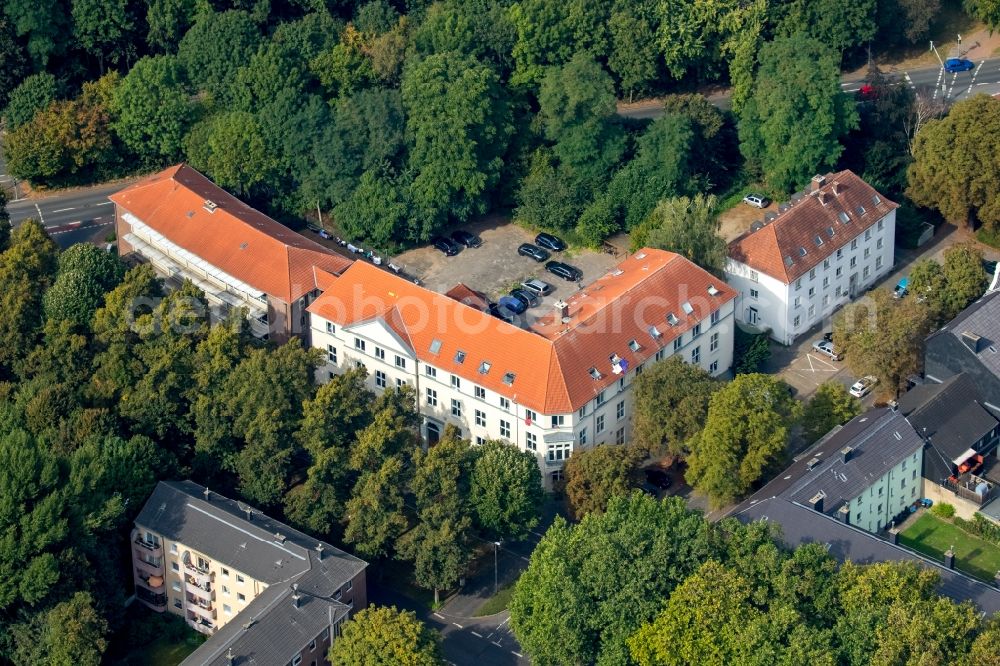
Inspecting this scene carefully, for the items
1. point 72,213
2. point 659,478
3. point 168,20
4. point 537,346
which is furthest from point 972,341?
point 168,20

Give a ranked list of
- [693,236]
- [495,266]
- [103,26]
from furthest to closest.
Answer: [103,26], [495,266], [693,236]

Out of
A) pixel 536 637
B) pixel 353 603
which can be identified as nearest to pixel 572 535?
pixel 536 637

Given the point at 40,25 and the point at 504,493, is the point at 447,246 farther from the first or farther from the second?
the point at 40,25

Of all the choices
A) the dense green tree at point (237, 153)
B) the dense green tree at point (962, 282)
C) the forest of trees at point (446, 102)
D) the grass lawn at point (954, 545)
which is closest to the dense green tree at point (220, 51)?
the forest of trees at point (446, 102)

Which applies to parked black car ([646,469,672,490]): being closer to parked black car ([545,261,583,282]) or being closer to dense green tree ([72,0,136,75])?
parked black car ([545,261,583,282])

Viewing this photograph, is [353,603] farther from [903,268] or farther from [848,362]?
[903,268]

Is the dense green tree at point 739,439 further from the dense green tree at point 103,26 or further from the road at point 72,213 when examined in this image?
the dense green tree at point 103,26
